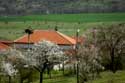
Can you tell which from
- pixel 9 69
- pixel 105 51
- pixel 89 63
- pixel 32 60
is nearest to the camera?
pixel 9 69

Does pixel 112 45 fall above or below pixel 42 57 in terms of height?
above

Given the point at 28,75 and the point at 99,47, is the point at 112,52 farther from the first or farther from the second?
the point at 28,75

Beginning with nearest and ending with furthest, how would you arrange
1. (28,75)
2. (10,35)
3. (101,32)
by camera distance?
(28,75), (101,32), (10,35)

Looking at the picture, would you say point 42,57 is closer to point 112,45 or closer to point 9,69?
point 9,69

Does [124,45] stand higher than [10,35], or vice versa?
[124,45]

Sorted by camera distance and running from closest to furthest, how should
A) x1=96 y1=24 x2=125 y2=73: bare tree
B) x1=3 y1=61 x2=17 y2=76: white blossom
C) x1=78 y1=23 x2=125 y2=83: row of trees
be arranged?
x1=3 y1=61 x2=17 y2=76: white blossom, x1=78 y1=23 x2=125 y2=83: row of trees, x1=96 y1=24 x2=125 y2=73: bare tree

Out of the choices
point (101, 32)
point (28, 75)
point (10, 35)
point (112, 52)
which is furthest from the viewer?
point (10, 35)

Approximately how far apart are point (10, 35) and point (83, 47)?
113m

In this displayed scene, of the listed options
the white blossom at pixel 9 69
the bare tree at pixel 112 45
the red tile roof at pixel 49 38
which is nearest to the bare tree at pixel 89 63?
the bare tree at pixel 112 45

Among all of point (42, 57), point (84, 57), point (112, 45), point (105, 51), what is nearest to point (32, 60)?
point (42, 57)

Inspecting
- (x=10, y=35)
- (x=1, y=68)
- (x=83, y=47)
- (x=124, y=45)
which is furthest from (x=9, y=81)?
(x=10, y=35)

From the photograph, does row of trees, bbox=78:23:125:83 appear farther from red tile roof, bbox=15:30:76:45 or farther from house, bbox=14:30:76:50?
red tile roof, bbox=15:30:76:45

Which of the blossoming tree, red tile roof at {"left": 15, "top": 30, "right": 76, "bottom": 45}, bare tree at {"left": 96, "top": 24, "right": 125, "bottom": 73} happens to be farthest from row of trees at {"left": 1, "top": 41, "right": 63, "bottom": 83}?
red tile roof at {"left": 15, "top": 30, "right": 76, "bottom": 45}

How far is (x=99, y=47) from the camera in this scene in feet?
242
